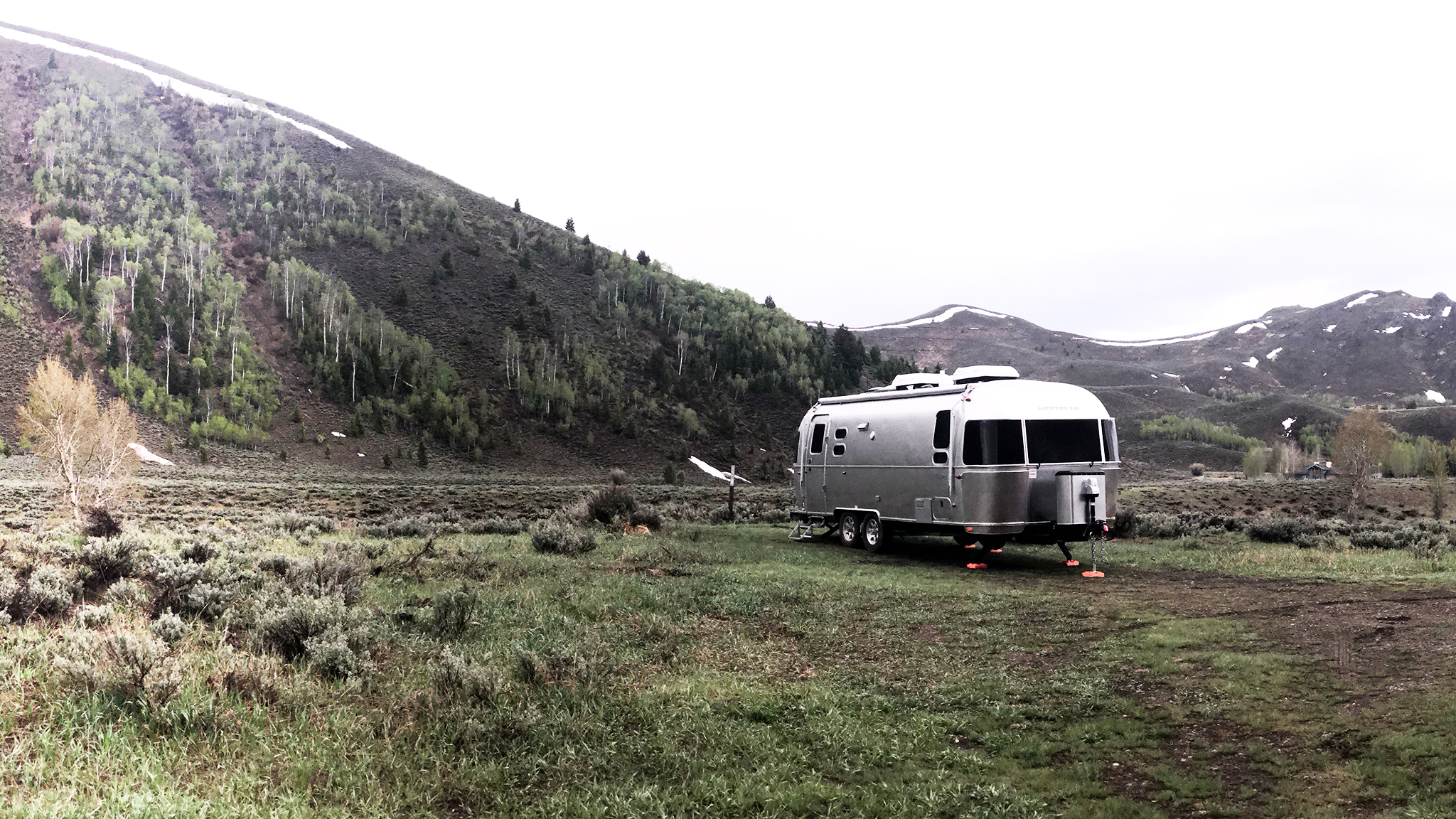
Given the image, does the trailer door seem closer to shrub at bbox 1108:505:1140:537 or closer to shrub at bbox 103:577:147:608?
shrub at bbox 1108:505:1140:537

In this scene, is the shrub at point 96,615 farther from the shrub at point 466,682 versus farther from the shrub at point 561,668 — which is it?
the shrub at point 561,668

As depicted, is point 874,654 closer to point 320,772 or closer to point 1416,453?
point 320,772

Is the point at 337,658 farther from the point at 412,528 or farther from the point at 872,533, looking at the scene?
the point at 412,528

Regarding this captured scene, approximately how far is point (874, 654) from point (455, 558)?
27.1 ft

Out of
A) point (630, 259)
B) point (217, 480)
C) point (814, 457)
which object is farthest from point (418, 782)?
point (630, 259)

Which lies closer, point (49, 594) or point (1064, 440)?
point (49, 594)

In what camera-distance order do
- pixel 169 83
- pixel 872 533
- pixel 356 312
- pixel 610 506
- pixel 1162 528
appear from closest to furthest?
pixel 872 533, pixel 1162 528, pixel 610 506, pixel 356 312, pixel 169 83

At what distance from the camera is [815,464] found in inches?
712

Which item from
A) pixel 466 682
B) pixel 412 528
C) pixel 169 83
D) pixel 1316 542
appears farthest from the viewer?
pixel 169 83

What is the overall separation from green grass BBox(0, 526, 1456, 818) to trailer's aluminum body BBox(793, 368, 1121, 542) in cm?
455

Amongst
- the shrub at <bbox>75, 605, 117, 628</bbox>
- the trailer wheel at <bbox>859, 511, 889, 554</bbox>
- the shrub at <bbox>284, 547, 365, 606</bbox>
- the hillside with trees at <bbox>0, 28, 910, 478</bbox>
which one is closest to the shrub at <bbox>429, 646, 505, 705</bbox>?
the shrub at <bbox>284, 547, 365, 606</bbox>

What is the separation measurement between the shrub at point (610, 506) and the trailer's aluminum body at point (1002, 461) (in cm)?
847

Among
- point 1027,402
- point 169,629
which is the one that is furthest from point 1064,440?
point 169,629

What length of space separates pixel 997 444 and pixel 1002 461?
31cm
